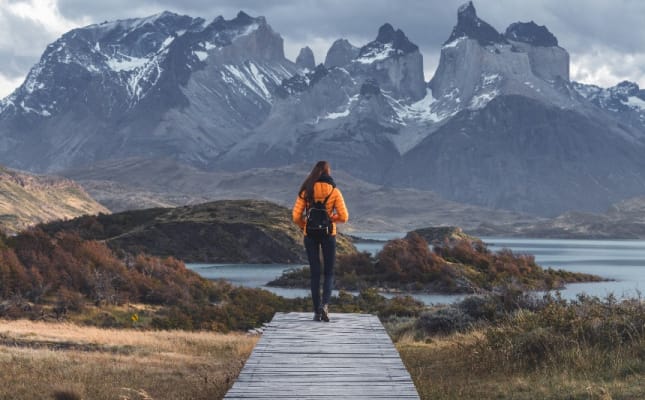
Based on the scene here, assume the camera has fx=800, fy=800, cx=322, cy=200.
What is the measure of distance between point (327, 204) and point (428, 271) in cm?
7443

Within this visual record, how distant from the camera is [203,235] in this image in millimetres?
141125

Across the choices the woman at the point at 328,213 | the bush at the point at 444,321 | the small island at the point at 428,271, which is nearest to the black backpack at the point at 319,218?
the woman at the point at 328,213

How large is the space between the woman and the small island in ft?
219

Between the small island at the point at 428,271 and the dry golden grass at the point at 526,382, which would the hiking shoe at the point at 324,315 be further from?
the small island at the point at 428,271

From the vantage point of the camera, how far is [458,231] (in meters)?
163

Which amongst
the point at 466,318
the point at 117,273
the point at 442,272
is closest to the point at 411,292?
the point at 442,272

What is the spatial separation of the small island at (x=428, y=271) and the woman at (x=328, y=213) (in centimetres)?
6678

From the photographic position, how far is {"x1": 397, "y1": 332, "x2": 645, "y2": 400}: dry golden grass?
43.3ft

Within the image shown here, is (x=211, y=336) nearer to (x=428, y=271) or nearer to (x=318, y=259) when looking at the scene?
(x=318, y=259)

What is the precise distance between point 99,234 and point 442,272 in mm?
68848

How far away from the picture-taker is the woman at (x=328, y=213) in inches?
658

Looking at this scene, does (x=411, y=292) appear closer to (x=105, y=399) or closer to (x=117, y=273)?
(x=117, y=273)

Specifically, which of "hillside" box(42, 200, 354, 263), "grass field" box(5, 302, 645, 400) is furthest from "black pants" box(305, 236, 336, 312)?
"hillside" box(42, 200, 354, 263)

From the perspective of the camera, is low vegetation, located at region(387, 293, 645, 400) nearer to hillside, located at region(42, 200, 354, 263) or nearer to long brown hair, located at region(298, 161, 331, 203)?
long brown hair, located at region(298, 161, 331, 203)
